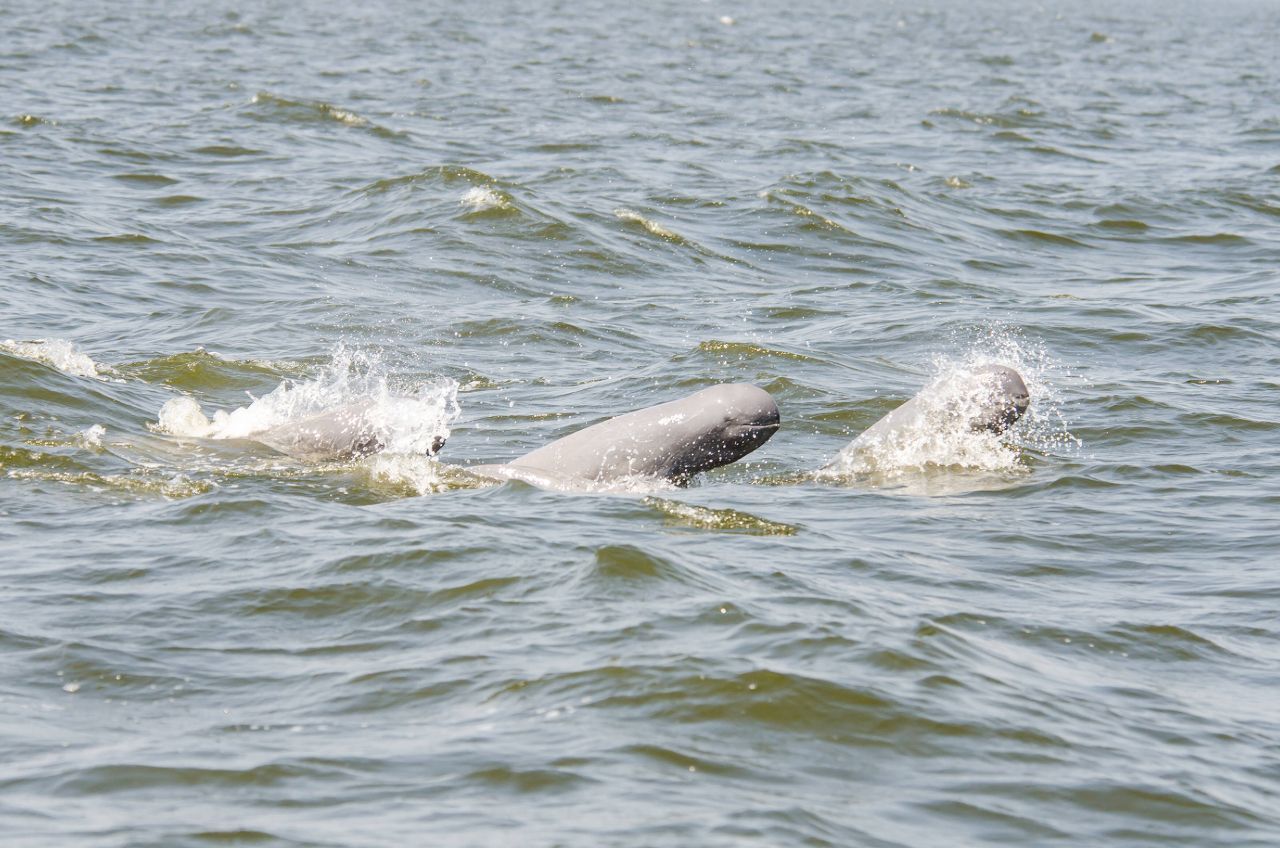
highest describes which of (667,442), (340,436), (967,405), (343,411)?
(967,405)

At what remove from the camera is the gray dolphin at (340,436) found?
1127 cm

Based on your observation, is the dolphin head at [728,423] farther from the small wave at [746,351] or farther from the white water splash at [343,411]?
the small wave at [746,351]

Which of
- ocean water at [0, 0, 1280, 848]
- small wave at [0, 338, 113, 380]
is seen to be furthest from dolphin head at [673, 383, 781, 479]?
small wave at [0, 338, 113, 380]

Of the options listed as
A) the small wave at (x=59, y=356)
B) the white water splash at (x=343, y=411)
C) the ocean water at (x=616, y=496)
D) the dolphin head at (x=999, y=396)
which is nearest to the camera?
the ocean water at (x=616, y=496)

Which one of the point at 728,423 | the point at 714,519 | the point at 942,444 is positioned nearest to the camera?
the point at 714,519

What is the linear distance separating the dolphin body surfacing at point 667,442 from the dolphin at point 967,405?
1552 mm

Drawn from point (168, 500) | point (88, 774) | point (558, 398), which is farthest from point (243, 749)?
point (558, 398)

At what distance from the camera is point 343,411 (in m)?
11.5

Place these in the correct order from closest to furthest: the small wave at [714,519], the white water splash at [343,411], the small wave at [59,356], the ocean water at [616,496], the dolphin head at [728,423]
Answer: the ocean water at [616,496] < the small wave at [714,519] < the dolphin head at [728,423] < the white water splash at [343,411] < the small wave at [59,356]

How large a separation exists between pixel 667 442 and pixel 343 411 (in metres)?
2.26

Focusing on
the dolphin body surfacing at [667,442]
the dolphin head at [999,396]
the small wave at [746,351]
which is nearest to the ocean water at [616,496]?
the small wave at [746,351]

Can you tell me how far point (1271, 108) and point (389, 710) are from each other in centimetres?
3234

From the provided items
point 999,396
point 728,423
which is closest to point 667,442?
point 728,423

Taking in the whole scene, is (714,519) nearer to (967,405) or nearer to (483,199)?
(967,405)
